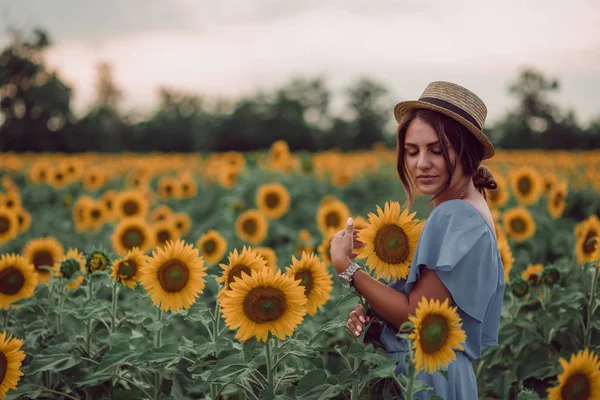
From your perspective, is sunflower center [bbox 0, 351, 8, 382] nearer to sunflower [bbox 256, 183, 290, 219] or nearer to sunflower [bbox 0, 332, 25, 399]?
sunflower [bbox 0, 332, 25, 399]

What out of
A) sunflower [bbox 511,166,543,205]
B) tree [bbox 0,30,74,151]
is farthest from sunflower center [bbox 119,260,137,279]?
tree [bbox 0,30,74,151]

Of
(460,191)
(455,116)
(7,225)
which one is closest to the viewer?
(455,116)

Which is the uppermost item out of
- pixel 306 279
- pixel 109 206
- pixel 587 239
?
pixel 306 279

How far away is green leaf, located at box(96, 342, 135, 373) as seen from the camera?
2414mm

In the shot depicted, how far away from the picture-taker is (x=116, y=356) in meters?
2.44

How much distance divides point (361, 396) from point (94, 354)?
1304 millimetres

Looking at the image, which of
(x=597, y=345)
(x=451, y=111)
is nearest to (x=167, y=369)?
(x=451, y=111)

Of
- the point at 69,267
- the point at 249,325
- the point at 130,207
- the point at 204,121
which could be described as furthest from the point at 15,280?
the point at 204,121

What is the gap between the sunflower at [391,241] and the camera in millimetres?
2148

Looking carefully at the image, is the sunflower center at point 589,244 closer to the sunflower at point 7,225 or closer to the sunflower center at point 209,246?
the sunflower center at point 209,246

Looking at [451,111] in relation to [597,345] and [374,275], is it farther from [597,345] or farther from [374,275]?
[597,345]

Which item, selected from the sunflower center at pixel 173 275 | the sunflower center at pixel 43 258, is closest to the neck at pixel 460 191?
the sunflower center at pixel 173 275

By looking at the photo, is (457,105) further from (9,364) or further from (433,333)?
(9,364)

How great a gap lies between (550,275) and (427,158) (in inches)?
55.1
